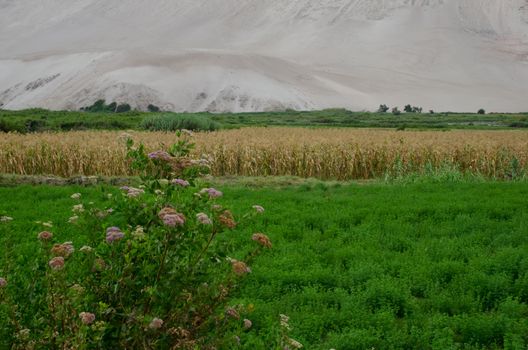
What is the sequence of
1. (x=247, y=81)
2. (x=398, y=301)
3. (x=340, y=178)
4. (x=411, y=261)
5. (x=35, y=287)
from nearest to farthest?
(x=35, y=287) < (x=398, y=301) < (x=411, y=261) < (x=340, y=178) < (x=247, y=81)

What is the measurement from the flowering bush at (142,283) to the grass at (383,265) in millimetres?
414

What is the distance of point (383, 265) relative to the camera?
29.7 feet

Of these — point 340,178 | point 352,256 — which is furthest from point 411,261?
point 340,178

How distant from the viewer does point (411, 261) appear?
361 inches

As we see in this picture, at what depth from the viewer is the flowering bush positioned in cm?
405

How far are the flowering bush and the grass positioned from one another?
1.36 feet

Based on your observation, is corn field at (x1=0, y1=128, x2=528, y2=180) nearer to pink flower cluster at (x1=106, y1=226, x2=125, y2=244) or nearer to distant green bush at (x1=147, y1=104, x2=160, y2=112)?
pink flower cluster at (x1=106, y1=226, x2=125, y2=244)

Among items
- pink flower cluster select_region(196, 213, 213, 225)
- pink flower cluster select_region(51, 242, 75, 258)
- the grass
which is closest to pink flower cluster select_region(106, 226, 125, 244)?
pink flower cluster select_region(51, 242, 75, 258)

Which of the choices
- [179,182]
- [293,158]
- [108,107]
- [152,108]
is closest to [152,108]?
[152,108]

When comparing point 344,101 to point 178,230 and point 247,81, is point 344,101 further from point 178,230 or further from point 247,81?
point 178,230

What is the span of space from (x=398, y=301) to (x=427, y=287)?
653 mm

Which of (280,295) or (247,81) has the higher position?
(247,81)

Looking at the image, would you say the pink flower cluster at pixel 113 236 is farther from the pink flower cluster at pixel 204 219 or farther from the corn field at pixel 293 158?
the corn field at pixel 293 158

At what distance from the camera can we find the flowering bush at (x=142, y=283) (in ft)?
13.3
